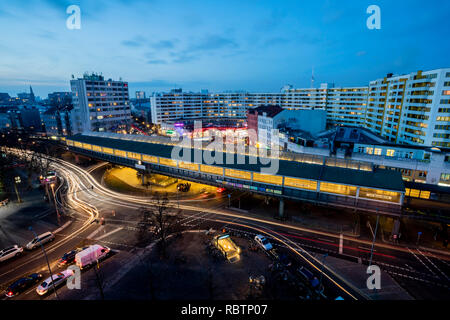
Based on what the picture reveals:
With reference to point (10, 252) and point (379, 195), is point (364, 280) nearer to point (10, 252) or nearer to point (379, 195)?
point (379, 195)

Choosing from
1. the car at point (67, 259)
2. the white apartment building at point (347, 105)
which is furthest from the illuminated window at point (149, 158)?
the white apartment building at point (347, 105)

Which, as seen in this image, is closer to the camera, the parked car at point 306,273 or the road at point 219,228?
the parked car at point 306,273

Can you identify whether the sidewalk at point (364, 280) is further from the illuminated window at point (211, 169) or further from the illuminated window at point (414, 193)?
the illuminated window at point (211, 169)

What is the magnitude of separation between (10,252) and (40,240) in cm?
358

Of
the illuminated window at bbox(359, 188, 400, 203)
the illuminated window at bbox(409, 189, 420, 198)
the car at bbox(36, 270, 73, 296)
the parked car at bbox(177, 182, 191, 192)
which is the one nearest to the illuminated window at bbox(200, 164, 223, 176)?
the parked car at bbox(177, 182, 191, 192)

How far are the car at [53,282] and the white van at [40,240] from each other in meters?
9.45

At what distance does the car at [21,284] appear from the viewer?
2781 centimetres

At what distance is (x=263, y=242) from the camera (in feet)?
115

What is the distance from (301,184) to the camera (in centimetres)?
4062

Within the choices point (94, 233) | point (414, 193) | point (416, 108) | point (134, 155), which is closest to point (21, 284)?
point (94, 233)

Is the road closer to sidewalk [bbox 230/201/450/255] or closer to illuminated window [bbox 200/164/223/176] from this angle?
sidewalk [bbox 230/201/450/255]

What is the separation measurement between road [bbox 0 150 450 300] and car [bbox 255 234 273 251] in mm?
2356
